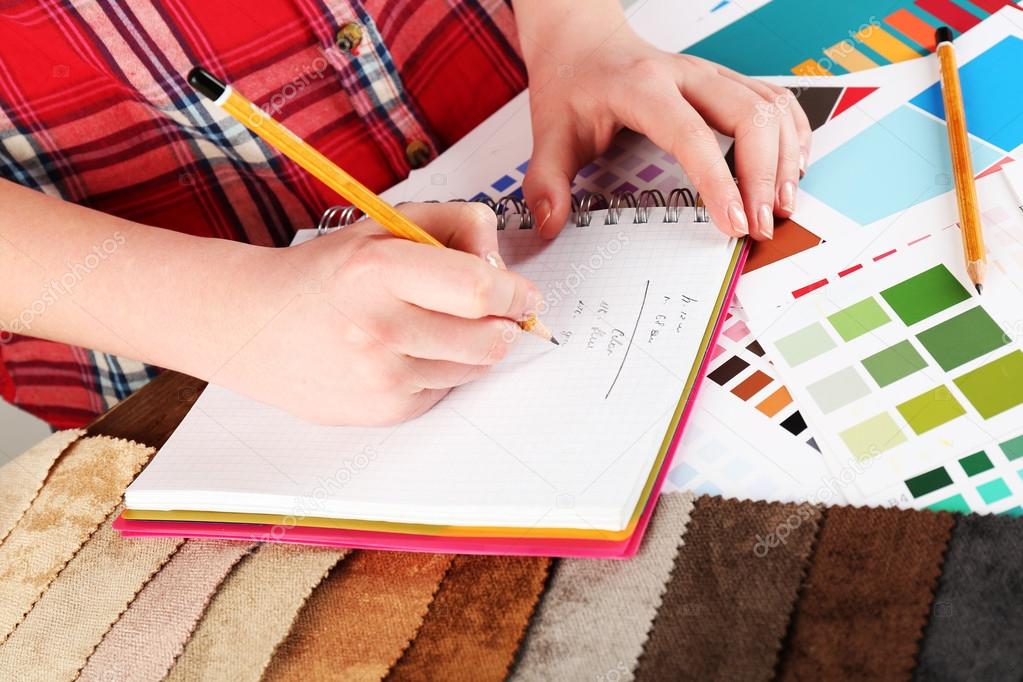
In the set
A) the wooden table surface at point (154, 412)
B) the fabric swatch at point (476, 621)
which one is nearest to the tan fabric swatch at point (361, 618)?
the fabric swatch at point (476, 621)

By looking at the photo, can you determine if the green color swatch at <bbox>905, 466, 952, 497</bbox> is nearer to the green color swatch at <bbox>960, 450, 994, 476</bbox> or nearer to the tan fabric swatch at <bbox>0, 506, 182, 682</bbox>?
the green color swatch at <bbox>960, 450, 994, 476</bbox>

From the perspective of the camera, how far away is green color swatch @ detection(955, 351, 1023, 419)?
0.49 meters

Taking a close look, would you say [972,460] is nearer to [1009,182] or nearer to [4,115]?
[1009,182]

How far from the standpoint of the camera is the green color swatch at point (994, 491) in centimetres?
45

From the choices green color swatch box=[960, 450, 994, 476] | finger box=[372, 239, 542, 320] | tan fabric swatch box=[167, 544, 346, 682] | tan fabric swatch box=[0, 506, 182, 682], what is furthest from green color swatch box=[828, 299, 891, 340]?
tan fabric swatch box=[0, 506, 182, 682]

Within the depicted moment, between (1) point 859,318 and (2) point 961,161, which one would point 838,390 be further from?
(2) point 961,161

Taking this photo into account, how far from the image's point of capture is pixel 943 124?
2.22ft

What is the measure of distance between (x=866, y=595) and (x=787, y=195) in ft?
1.07

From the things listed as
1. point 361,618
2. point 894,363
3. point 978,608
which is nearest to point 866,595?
point 978,608

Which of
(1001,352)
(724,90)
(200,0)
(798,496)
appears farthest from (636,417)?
(200,0)

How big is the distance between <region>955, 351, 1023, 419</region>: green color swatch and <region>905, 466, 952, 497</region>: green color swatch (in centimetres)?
5

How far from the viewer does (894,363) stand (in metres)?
0.53

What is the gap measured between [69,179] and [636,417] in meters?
0.60

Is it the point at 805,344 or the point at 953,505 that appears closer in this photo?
the point at 953,505
